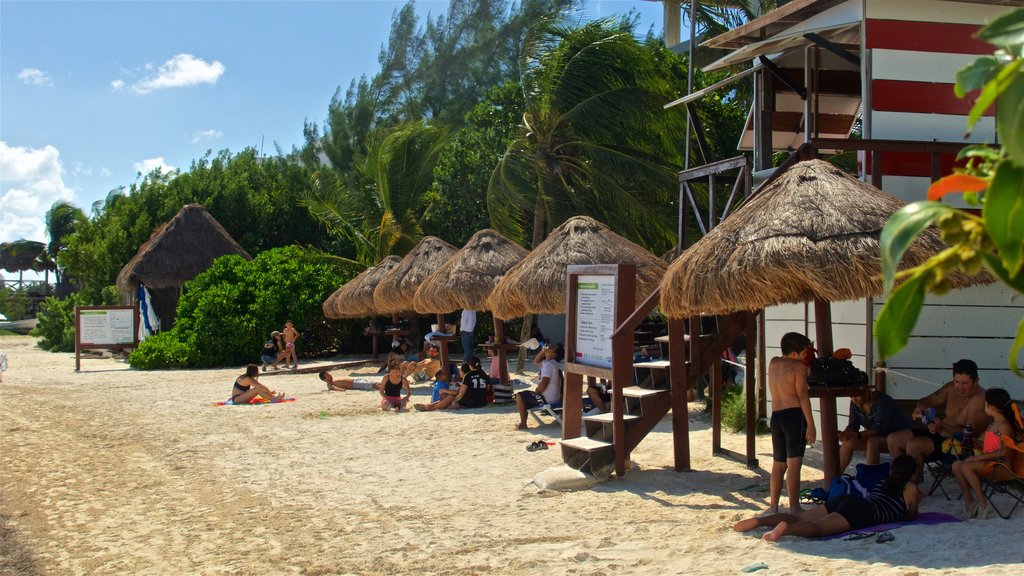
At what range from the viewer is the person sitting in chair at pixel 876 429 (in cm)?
692

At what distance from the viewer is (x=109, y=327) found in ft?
70.8

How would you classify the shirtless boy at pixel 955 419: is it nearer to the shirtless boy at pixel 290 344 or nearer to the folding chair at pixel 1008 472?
the folding chair at pixel 1008 472

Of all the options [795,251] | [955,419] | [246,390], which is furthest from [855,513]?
[246,390]

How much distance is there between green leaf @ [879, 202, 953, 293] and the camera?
1068mm

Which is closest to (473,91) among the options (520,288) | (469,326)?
(469,326)

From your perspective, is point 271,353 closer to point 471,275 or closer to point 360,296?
point 360,296

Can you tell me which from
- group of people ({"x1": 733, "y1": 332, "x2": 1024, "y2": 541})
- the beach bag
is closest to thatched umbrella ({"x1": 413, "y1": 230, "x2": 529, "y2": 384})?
group of people ({"x1": 733, "y1": 332, "x2": 1024, "y2": 541})

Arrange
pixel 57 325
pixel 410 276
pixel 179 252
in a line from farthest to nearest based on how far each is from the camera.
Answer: pixel 57 325
pixel 179 252
pixel 410 276

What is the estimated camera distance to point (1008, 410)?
6.13m

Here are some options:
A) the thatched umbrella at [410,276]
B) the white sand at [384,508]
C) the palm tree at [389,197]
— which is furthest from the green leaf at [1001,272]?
the palm tree at [389,197]

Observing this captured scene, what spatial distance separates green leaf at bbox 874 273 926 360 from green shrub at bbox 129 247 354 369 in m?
21.8

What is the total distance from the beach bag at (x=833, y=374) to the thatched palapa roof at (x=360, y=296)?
13.5 metres

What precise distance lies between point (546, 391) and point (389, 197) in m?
14.5

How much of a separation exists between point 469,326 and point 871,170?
8953 millimetres
